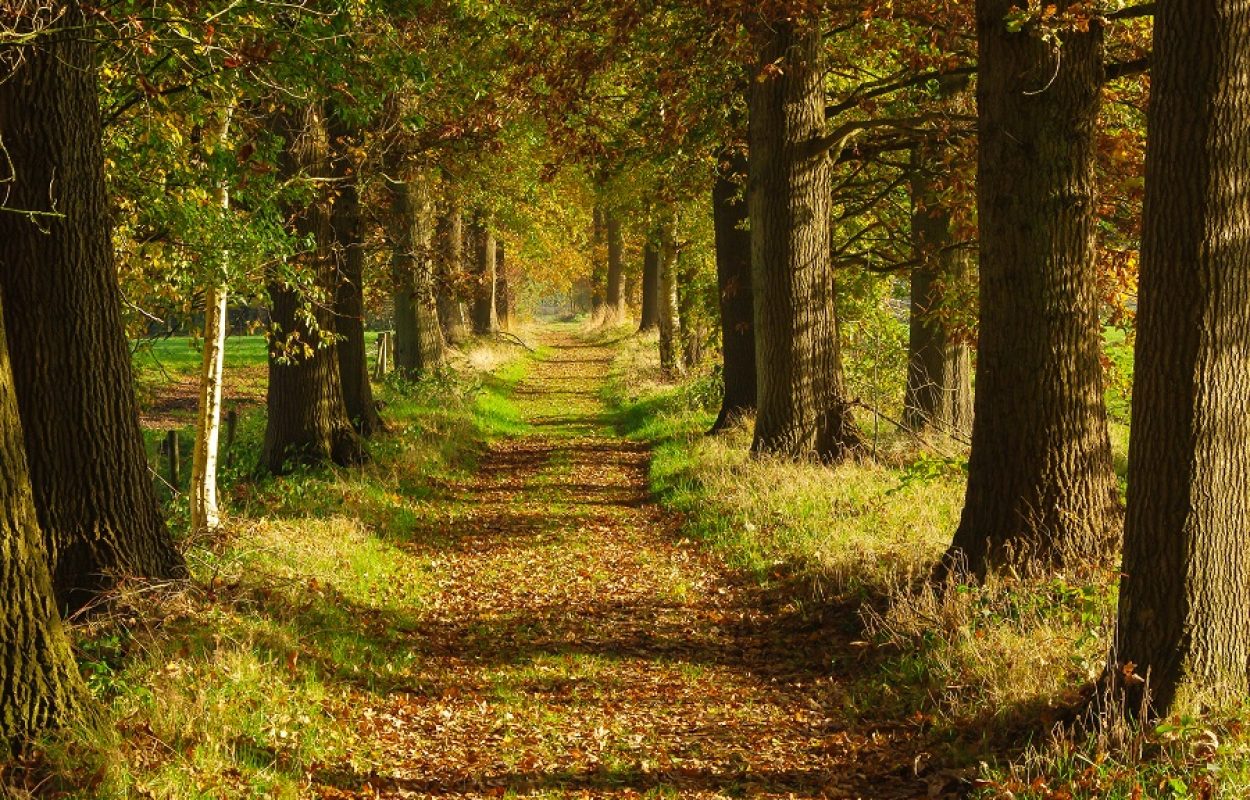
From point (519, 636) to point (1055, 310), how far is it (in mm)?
4823

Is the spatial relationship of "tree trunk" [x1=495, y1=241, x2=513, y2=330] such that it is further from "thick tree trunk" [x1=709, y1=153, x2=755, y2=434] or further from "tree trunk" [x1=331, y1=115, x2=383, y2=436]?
"tree trunk" [x1=331, y1=115, x2=383, y2=436]

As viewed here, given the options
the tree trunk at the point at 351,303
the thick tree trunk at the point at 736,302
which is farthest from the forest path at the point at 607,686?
the thick tree trunk at the point at 736,302

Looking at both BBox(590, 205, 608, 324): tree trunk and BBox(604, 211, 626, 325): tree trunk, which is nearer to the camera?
BBox(604, 211, 626, 325): tree trunk

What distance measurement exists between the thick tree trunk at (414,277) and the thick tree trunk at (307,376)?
2.81 metres

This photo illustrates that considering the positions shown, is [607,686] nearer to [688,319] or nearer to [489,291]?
[688,319]

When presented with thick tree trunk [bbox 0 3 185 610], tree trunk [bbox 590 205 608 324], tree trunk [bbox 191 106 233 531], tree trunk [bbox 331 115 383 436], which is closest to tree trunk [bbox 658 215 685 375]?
tree trunk [bbox 331 115 383 436]

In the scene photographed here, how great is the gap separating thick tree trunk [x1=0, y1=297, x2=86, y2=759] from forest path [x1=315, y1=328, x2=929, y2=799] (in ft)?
4.74

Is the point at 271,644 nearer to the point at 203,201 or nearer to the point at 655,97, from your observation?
the point at 203,201

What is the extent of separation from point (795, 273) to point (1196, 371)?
8507mm

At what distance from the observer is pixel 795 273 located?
1357 centimetres

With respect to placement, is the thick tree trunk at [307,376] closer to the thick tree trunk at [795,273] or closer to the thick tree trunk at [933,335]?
the thick tree trunk at [795,273]

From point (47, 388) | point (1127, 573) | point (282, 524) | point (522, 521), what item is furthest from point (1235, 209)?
point (522, 521)

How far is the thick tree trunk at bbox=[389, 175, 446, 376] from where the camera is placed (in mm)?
18188

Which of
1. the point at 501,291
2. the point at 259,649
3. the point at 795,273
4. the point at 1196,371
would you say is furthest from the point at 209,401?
the point at 501,291
